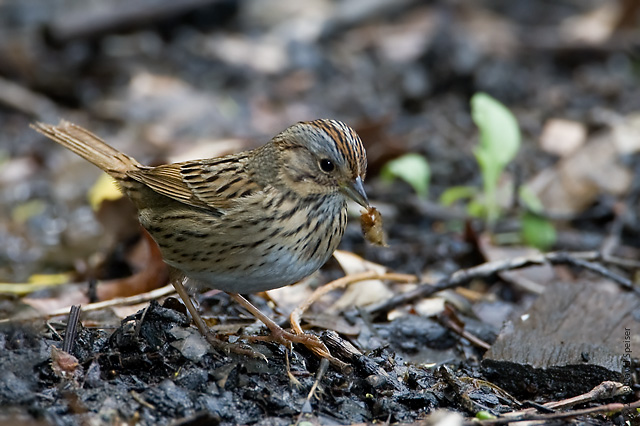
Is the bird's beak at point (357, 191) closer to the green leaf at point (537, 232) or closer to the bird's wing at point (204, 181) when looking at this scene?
the bird's wing at point (204, 181)

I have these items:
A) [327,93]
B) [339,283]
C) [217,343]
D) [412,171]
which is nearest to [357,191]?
[339,283]

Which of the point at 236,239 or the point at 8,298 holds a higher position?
the point at 236,239

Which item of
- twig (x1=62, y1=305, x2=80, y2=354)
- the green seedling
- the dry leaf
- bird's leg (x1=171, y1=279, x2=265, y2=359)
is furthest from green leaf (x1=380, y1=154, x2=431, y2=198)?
twig (x1=62, y1=305, x2=80, y2=354)

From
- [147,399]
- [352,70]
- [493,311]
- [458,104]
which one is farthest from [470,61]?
[147,399]

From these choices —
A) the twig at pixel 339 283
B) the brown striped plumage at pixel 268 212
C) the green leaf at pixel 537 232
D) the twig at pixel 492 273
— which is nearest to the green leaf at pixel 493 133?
the green leaf at pixel 537 232

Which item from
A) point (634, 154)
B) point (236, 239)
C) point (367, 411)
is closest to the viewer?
point (367, 411)

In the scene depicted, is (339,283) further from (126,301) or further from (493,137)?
(493,137)

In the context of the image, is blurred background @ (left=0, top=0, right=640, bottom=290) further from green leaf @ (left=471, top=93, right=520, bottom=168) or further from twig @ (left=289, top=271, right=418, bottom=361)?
twig @ (left=289, top=271, right=418, bottom=361)

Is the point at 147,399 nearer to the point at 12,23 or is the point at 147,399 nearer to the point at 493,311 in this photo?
the point at 493,311
